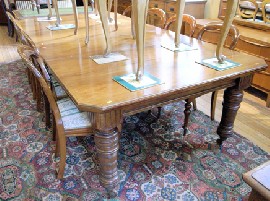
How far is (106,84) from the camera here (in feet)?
4.26

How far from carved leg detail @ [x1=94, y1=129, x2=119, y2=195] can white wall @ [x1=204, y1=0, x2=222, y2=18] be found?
122 inches

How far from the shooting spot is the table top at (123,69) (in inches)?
47.3

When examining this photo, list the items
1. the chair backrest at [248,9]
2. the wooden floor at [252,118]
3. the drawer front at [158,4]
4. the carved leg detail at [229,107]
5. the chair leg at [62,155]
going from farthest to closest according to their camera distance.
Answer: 1. the drawer front at [158,4]
2. the chair backrest at [248,9]
3. the wooden floor at [252,118]
4. the carved leg detail at [229,107]
5. the chair leg at [62,155]

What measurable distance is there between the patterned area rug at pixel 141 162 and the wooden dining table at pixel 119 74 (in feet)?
0.73

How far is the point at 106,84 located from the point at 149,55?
539 mm

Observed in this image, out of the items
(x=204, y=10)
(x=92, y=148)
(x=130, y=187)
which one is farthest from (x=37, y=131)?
(x=204, y=10)

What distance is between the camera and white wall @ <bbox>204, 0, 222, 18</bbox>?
12.1 feet

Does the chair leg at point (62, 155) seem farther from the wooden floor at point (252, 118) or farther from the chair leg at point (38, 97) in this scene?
the wooden floor at point (252, 118)

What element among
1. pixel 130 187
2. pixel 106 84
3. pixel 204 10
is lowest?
pixel 130 187

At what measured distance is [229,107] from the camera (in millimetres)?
1731

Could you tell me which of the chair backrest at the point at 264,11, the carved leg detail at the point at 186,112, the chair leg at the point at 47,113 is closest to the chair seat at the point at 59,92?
the chair leg at the point at 47,113

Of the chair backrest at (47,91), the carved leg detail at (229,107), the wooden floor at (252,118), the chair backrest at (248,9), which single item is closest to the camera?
the chair backrest at (47,91)

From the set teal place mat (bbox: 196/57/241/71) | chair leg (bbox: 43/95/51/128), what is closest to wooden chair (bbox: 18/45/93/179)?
chair leg (bbox: 43/95/51/128)

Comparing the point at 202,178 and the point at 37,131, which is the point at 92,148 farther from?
the point at 202,178
